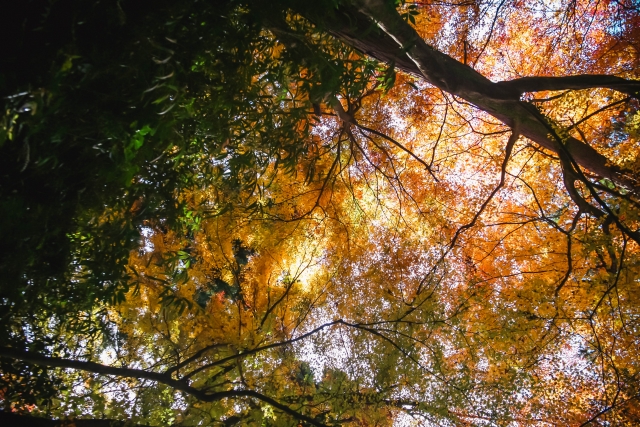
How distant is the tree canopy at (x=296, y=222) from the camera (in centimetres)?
196

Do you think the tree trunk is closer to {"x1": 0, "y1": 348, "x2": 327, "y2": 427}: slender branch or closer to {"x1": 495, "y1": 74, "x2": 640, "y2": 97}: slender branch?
{"x1": 495, "y1": 74, "x2": 640, "y2": 97}: slender branch

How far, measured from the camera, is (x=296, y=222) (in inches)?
247

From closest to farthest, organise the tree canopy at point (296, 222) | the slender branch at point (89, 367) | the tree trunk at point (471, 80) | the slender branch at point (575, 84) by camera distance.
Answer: the tree canopy at point (296, 222), the slender branch at point (89, 367), the tree trunk at point (471, 80), the slender branch at point (575, 84)

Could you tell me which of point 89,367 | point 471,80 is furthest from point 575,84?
point 89,367

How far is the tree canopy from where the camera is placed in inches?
77.3

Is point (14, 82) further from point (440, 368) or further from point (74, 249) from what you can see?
point (440, 368)

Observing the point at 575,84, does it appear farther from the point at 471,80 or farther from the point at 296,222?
the point at 296,222

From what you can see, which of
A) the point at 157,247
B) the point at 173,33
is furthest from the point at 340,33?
the point at 157,247

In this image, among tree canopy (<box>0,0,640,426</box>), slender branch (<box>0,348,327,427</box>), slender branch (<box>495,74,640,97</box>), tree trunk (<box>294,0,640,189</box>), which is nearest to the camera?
tree canopy (<box>0,0,640,426</box>)

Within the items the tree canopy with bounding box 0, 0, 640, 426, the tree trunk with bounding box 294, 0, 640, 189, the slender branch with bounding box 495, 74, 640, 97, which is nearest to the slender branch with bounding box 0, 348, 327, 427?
the tree canopy with bounding box 0, 0, 640, 426

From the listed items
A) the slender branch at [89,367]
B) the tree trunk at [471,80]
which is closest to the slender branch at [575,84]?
the tree trunk at [471,80]

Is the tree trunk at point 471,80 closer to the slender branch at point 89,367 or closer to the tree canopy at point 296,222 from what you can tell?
the tree canopy at point 296,222

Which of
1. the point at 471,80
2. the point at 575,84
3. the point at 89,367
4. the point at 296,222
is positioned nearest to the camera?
the point at 89,367

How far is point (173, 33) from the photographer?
2.03m
